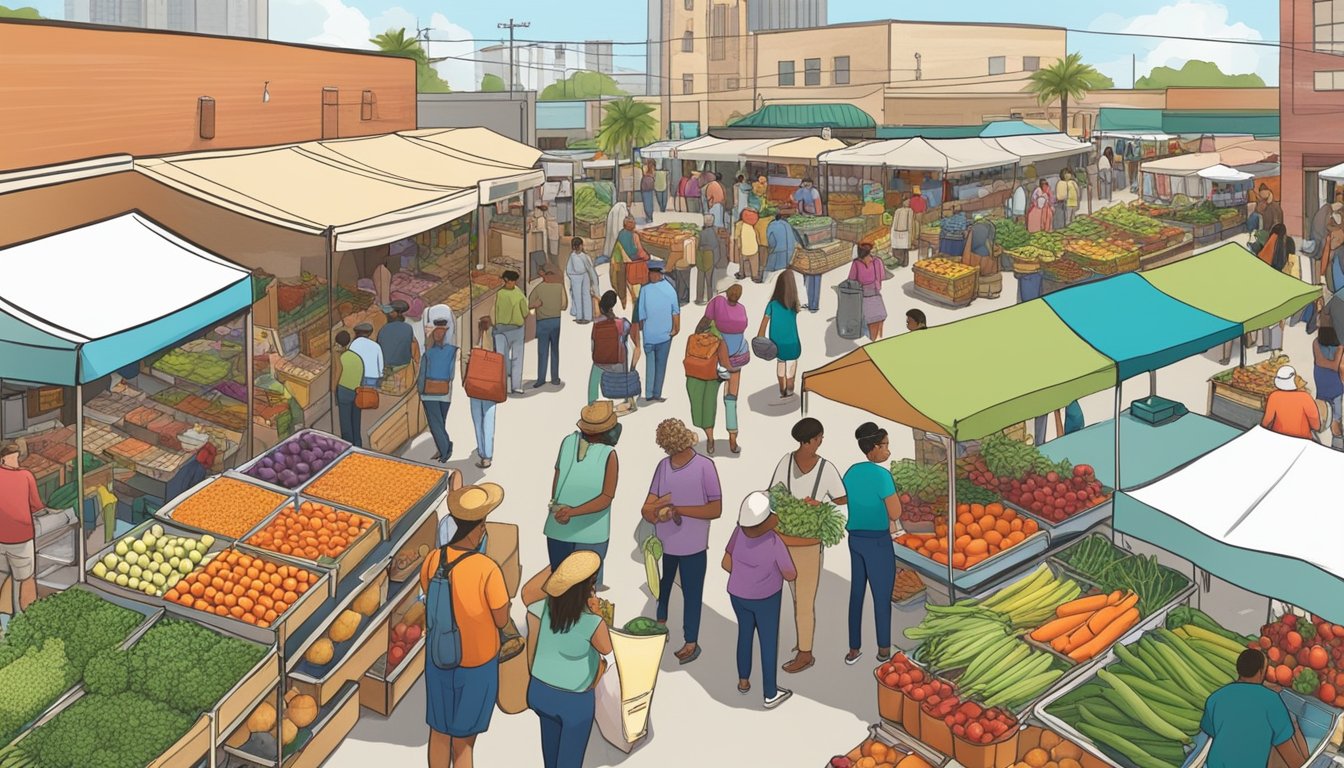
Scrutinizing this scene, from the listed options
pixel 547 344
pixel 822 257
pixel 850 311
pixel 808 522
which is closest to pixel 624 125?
pixel 822 257

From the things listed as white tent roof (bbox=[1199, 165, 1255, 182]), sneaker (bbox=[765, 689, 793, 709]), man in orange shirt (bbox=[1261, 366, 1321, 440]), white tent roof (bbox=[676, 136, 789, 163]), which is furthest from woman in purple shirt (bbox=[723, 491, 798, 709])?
white tent roof (bbox=[1199, 165, 1255, 182])

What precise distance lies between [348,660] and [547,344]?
→ 845cm

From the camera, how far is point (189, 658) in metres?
6.64

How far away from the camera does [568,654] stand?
238 inches

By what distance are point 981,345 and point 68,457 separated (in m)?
7.36

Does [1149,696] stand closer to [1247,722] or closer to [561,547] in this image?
[1247,722]

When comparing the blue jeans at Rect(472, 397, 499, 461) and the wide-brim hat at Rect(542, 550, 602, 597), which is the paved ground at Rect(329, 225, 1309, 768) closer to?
the blue jeans at Rect(472, 397, 499, 461)

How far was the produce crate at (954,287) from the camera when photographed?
21703mm

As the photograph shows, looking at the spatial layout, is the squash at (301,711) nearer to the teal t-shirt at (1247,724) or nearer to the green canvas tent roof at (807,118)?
the teal t-shirt at (1247,724)

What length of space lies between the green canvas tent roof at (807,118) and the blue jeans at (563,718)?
1734 inches

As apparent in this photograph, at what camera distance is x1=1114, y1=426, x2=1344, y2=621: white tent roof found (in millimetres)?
6242

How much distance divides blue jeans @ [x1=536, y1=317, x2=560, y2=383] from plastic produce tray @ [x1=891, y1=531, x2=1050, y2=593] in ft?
23.6

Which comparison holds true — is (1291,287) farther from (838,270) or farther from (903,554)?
(838,270)


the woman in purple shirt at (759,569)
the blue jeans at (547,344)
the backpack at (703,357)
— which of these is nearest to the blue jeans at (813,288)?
the blue jeans at (547,344)
